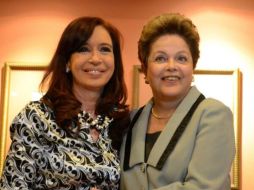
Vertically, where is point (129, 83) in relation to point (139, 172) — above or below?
above

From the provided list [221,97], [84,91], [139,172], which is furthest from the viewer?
[221,97]

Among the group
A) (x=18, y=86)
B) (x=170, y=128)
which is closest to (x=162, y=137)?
(x=170, y=128)

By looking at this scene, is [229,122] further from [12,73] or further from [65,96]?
[12,73]

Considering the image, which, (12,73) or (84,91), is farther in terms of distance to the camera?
(12,73)

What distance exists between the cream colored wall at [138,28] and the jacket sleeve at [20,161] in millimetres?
1169

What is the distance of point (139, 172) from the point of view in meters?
1.86

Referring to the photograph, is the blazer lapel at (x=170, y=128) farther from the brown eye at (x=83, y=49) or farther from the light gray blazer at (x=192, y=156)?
the brown eye at (x=83, y=49)

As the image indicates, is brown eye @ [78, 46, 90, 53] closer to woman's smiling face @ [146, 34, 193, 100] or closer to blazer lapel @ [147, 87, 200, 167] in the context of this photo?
woman's smiling face @ [146, 34, 193, 100]

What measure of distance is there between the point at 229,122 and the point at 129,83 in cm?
119

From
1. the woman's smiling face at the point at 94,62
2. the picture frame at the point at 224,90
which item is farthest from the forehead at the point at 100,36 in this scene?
the picture frame at the point at 224,90

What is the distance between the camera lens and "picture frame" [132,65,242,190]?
110 inches

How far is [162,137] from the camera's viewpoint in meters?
1.86

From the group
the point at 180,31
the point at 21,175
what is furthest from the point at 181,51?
the point at 21,175

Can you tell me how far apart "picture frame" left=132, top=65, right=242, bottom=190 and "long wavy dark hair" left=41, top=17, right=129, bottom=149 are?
691 mm
